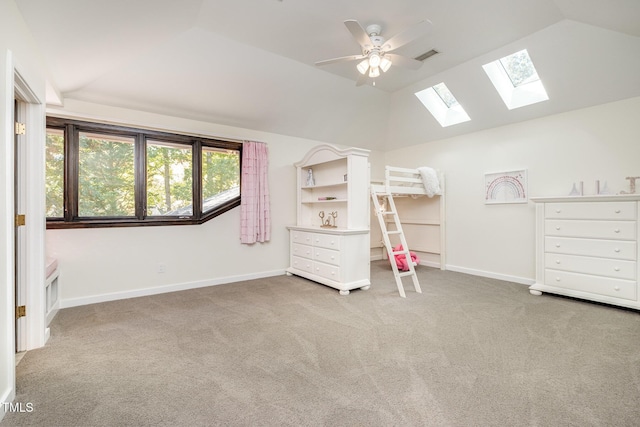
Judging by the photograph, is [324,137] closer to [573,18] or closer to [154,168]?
[154,168]

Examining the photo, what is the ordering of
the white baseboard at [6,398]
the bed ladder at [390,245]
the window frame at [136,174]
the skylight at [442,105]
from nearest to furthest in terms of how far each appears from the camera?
the white baseboard at [6,398]
the window frame at [136,174]
the bed ladder at [390,245]
the skylight at [442,105]

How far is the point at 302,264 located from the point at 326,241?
29.0 inches

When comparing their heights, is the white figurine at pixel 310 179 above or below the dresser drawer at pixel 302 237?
above

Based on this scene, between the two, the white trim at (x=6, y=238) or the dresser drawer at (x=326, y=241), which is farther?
the dresser drawer at (x=326, y=241)

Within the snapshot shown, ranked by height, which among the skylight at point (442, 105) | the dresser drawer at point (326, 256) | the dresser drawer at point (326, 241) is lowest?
the dresser drawer at point (326, 256)

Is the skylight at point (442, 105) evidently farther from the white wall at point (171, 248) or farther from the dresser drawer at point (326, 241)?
the dresser drawer at point (326, 241)

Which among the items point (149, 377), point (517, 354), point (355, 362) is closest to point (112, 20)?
point (149, 377)

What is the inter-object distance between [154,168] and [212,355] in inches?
105

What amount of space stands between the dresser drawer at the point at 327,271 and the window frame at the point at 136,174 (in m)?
1.49

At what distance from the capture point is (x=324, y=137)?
17.3 ft

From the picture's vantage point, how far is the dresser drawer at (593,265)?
307cm

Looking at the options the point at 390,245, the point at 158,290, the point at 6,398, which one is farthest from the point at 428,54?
the point at 6,398

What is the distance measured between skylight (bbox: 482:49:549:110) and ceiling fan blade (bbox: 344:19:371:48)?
2.01 m

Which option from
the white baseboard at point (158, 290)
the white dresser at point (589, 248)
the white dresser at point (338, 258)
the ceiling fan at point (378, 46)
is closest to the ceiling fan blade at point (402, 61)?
the ceiling fan at point (378, 46)
